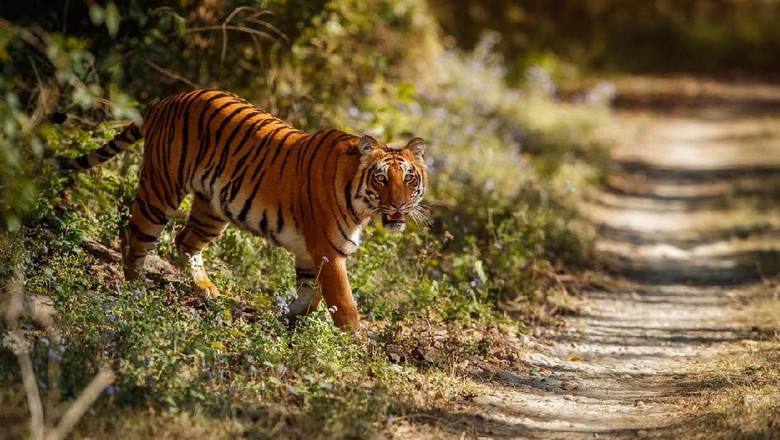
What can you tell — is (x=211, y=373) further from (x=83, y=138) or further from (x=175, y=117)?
(x=83, y=138)

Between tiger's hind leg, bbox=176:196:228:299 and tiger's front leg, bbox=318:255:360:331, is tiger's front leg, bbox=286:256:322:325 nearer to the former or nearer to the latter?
tiger's front leg, bbox=318:255:360:331

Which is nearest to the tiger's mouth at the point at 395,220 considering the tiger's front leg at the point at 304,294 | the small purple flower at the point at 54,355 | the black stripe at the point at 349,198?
the black stripe at the point at 349,198

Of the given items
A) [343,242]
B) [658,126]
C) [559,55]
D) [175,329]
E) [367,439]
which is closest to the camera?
[367,439]

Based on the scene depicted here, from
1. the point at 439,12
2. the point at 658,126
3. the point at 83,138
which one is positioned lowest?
the point at 83,138

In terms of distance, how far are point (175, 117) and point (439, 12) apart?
15286mm

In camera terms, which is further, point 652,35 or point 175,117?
point 652,35

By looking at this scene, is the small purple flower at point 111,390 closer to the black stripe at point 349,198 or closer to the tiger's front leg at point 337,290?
the tiger's front leg at point 337,290

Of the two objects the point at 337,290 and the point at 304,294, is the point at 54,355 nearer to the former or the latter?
the point at 337,290

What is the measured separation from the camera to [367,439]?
5.08 m

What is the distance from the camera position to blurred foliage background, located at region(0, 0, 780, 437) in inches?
206

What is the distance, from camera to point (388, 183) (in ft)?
20.4

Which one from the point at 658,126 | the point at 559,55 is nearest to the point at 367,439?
the point at 658,126

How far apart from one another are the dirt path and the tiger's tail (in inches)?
111

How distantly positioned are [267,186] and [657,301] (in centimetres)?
408
